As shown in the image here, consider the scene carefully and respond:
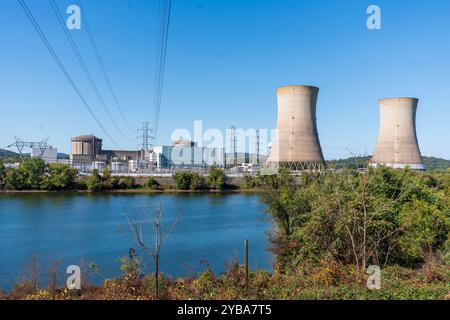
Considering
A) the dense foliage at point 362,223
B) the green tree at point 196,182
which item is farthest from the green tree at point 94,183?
the dense foliage at point 362,223

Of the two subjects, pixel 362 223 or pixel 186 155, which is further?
pixel 186 155

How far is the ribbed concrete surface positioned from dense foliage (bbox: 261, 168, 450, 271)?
7.90m

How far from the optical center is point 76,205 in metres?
13.7

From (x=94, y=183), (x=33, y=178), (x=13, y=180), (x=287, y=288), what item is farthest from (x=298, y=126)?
(x=13, y=180)

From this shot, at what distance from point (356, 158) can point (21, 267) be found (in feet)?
18.2

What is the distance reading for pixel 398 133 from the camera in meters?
14.7

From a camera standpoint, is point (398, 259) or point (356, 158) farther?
point (356, 158)

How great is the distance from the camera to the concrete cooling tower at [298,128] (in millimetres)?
14422

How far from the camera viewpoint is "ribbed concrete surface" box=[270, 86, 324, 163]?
14422 mm

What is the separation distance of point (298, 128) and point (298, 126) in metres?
0.11

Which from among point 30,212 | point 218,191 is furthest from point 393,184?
point 218,191

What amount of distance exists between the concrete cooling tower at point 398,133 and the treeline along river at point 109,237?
547 centimetres

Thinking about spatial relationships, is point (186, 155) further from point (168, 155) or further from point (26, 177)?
point (26, 177)
